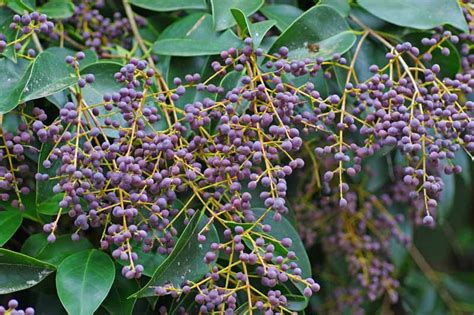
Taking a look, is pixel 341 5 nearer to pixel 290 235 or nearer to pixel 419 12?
pixel 419 12

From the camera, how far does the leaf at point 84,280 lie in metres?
0.75

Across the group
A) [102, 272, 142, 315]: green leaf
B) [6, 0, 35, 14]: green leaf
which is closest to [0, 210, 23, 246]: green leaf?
[102, 272, 142, 315]: green leaf

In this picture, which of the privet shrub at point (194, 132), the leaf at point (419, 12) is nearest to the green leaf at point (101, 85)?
the privet shrub at point (194, 132)

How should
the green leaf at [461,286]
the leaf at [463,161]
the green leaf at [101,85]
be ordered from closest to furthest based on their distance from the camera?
the green leaf at [101,85], the leaf at [463,161], the green leaf at [461,286]

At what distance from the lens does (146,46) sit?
1.03m

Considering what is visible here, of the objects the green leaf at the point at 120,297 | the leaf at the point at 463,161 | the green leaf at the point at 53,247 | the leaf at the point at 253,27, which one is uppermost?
the leaf at the point at 253,27

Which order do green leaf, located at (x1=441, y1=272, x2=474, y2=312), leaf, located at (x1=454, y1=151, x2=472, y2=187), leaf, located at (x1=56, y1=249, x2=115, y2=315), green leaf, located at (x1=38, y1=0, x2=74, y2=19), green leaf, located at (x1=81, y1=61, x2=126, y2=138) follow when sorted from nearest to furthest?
1. leaf, located at (x1=56, y1=249, x2=115, y2=315)
2. green leaf, located at (x1=81, y1=61, x2=126, y2=138)
3. green leaf, located at (x1=38, y1=0, x2=74, y2=19)
4. leaf, located at (x1=454, y1=151, x2=472, y2=187)
5. green leaf, located at (x1=441, y1=272, x2=474, y2=312)

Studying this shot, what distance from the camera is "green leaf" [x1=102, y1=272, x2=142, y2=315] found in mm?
815

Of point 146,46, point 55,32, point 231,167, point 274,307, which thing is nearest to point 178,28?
point 146,46

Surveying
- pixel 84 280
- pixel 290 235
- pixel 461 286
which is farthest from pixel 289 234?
pixel 461 286

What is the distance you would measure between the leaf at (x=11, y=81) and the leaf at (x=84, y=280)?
0.62ft

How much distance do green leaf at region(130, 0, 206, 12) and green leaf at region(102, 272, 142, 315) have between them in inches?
14.6

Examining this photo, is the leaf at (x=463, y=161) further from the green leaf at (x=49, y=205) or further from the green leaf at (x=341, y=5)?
the green leaf at (x=49, y=205)

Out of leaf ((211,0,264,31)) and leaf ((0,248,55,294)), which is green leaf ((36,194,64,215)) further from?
leaf ((211,0,264,31))
